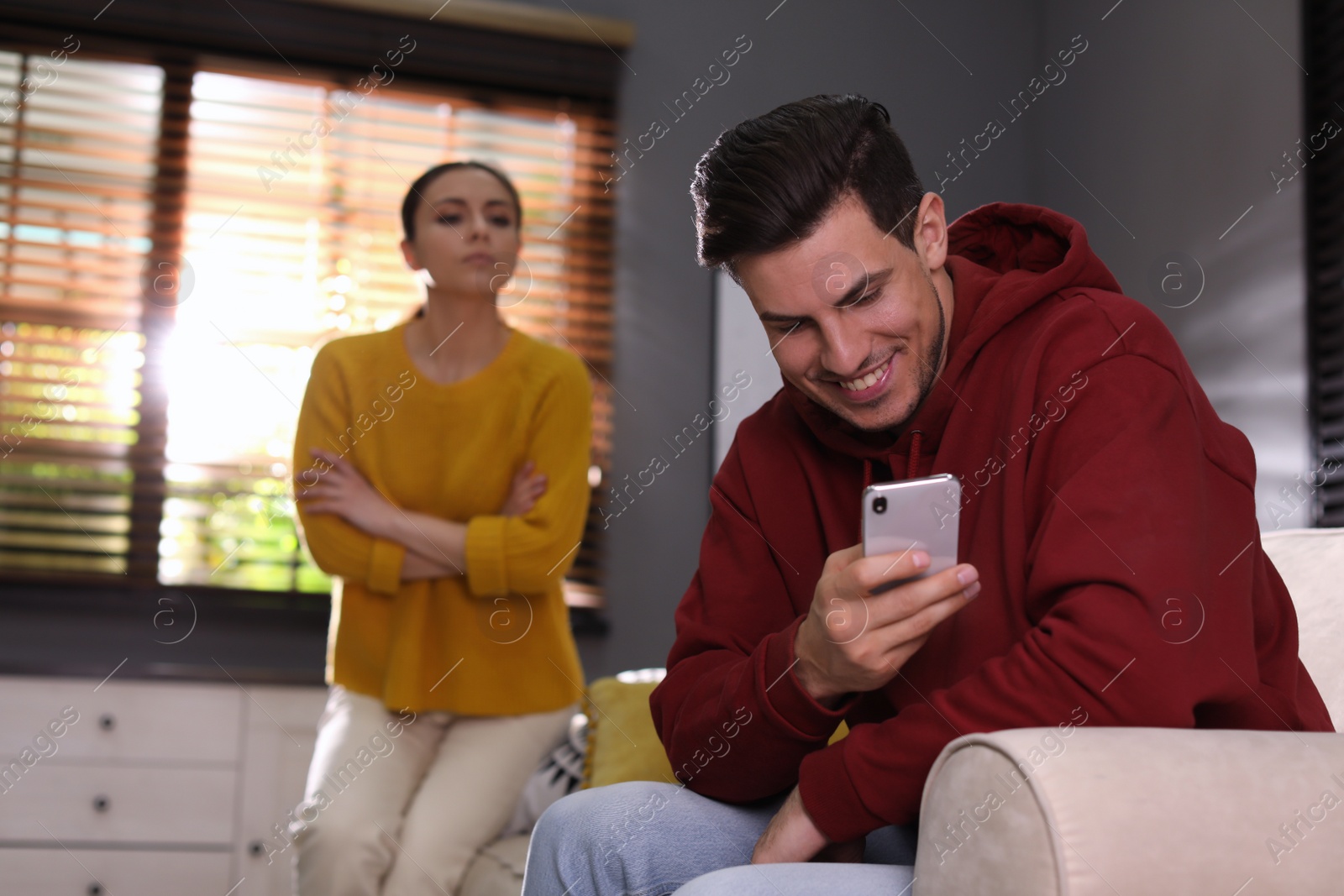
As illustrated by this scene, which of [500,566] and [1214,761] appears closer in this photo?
[1214,761]

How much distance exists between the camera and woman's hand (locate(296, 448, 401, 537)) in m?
2.22

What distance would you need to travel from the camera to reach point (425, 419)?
7.63 ft

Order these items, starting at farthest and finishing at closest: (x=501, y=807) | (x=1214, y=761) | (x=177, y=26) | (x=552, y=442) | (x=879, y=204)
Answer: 1. (x=177, y=26)
2. (x=552, y=442)
3. (x=501, y=807)
4. (x=879, y=204)
5. (x=1214, y=761)

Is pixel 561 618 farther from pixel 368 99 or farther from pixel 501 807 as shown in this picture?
pixel 368 99

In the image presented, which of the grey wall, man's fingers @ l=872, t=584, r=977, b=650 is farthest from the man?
the grey wall

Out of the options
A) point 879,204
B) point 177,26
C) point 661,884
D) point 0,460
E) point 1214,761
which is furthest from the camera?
point 177,26

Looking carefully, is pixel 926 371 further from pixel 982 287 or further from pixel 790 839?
pixel 790 839

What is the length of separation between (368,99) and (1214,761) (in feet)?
10.0

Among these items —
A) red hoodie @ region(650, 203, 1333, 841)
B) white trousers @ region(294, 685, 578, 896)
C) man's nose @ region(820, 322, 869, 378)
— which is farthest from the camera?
white trousers @ region(294, 685, 578, 896)

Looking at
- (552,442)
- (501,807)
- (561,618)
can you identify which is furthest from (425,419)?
(501,807)

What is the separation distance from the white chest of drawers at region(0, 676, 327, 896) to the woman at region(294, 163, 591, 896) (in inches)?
19.3

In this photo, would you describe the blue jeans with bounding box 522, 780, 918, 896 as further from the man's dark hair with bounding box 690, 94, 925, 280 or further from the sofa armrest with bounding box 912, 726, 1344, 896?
the man's dark hair with bounding box 690, 94, 925, 280

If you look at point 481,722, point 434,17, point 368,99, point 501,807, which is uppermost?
point 434,17

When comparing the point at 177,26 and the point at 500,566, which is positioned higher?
the point at 177,26
